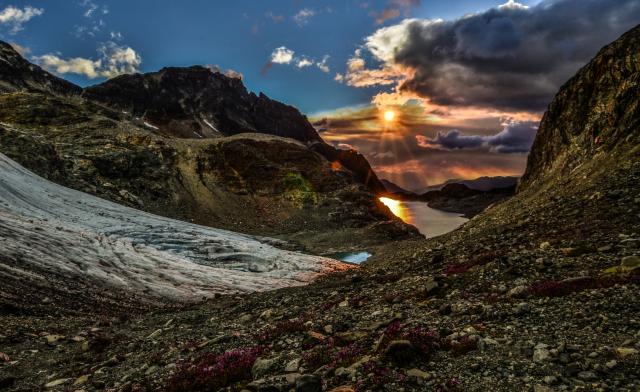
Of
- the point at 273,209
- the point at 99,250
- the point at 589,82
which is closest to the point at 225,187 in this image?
the point at 273,209

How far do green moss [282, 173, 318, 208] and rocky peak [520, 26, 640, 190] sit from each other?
267ft

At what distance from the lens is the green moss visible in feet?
452

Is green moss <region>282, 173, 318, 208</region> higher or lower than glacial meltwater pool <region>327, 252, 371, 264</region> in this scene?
higher

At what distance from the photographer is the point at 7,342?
57.4ft

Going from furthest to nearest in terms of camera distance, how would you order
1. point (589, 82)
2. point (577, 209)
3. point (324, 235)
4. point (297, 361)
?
point (324, 235) → point (589, 82) → point (577, 209) → point (297, 361)

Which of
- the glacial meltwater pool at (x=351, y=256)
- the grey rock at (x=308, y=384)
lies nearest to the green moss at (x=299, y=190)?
the glacial meltwater pool at (x=351, y=256)

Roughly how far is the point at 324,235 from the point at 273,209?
30020 millimetres

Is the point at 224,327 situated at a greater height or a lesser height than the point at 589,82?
lesser

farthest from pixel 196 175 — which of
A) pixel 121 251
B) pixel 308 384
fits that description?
pixel 308 384

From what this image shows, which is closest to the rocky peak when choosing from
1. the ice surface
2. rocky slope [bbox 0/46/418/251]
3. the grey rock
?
the grey rock

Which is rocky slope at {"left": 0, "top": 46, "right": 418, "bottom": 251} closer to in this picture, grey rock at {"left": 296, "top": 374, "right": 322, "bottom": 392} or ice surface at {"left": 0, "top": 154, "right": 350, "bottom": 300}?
ice surface at {"left": 0, "top": 154, "right": 350, "bottom": 300}

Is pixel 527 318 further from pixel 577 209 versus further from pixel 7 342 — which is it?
pixel 7 342

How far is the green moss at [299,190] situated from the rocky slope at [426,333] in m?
112

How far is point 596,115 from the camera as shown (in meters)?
45.7
